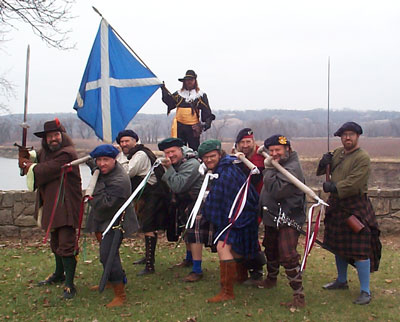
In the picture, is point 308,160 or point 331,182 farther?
point 308,160

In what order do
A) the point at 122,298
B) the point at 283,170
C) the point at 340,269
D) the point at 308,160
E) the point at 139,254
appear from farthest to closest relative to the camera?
the point at 308,160, the point at 139,254, the point at 340,269, the point at 122,298, the point at 283,170

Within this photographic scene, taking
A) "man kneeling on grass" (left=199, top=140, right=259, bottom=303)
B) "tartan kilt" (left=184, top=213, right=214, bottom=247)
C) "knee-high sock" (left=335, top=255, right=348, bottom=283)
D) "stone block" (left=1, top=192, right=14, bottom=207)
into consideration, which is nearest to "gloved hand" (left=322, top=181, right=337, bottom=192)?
"man kneeling on grass" (left=199, top=140, right=259, bottom=303)

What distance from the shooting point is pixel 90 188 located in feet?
15.4

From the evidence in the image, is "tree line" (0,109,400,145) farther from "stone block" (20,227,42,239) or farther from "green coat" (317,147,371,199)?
"green coat" (317,147,371,199)

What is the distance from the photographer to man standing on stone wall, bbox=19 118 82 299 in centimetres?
496

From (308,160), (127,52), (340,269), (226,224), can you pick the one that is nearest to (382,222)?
(340,269)

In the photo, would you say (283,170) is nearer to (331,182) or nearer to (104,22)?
(331,182)

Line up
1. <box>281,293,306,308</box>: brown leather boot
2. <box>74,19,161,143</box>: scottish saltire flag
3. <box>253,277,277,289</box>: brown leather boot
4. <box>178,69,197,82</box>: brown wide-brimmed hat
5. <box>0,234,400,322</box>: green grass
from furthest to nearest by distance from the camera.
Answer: <box>178,69,197,82</box>: brown wide-brimmed hat, <box>74,19,161,143</box>: scottish saltire flag, <box>253,277,277,289</box>: brown leather boot, <box>281,293,306,308</box>: brown leather boot, <box>0,234,400,322</box>: green grass

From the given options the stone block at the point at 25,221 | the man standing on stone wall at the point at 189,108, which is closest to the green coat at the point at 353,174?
the man standing on stone wall at the point at 189,108

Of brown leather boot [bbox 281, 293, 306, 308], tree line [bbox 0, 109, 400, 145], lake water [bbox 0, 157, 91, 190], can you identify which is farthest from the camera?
tree line [bbox 0, 109, 400, 145]

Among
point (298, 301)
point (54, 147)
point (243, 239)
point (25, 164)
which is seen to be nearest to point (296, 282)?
point (298, 301)

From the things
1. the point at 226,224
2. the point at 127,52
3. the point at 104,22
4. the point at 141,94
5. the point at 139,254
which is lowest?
the point at 139,254

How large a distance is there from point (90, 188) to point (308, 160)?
14.6 metres

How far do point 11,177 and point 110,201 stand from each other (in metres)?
8.47
